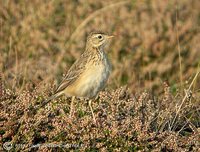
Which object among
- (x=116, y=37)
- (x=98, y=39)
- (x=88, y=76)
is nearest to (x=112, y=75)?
(x=116, y=37)

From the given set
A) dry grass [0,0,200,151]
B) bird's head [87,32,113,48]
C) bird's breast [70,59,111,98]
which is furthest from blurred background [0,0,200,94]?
bird's breast [70,59,111,98]

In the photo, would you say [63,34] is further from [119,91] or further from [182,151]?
[182,151]

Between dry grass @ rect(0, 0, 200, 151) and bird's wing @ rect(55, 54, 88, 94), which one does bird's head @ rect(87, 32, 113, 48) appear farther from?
dry grass @ rect(0, 0, 200, 151)

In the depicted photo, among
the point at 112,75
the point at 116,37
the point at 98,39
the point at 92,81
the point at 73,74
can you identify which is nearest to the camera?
the point at 92,81

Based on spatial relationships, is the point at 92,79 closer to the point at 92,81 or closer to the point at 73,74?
the point at 92,81

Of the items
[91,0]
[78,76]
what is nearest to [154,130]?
[78,76]

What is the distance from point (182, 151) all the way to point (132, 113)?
33.3 inches

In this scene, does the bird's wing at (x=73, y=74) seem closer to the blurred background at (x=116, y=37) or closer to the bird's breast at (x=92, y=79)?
the bird's breast at (x=92, y=79)

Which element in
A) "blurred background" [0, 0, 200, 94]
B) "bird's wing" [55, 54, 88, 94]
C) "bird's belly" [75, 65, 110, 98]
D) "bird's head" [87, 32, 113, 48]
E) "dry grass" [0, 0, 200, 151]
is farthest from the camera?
"blurred background" [0, 0, 200, 94]

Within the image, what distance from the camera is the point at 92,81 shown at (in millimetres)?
6719

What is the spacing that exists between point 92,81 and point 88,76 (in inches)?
4.0

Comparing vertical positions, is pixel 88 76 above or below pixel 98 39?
below

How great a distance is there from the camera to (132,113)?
652 cm

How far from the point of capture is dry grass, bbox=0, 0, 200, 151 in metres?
5.81
